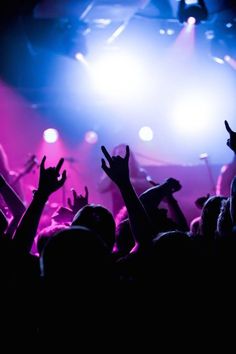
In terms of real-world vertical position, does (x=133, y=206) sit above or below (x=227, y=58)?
below

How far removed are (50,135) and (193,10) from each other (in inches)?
229

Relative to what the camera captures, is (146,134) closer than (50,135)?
No

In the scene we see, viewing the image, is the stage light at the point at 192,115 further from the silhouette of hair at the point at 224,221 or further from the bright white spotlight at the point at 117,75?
the silhouette of hair at the point at 224,221

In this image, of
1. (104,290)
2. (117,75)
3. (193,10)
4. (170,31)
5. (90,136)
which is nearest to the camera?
(104,290)

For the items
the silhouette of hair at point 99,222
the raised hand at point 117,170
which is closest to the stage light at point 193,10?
the raised hand at point 117,170

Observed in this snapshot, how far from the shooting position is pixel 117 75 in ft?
29.6

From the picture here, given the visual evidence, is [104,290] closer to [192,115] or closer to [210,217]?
[210,217]

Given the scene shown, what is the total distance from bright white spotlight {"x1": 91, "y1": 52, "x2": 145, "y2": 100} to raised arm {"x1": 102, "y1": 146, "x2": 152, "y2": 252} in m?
6.28

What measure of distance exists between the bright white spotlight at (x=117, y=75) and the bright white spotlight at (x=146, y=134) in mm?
1658

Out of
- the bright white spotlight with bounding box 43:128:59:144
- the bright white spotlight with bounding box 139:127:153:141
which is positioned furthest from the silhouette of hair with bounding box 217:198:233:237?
the bright white spotlight with bounding box 139:127:153:141

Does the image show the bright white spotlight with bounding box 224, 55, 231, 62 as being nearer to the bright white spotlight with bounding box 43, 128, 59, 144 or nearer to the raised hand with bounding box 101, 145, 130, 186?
the bright white spotlight with bounding box 43, 128, 59, 144

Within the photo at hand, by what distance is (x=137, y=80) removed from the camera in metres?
9.56

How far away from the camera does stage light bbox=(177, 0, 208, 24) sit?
229 inches

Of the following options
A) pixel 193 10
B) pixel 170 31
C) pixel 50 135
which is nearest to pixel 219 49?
pixel 170 31
